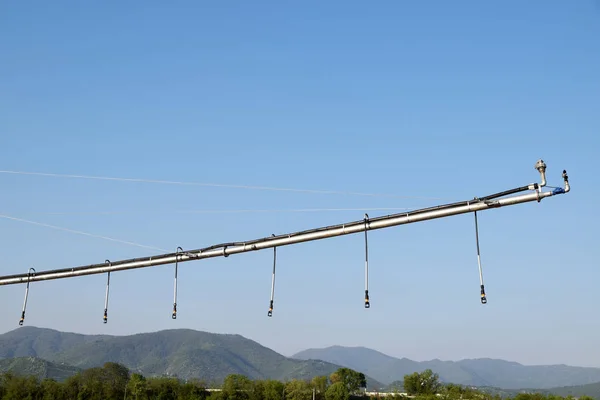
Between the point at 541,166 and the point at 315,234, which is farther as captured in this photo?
the point at 315,234

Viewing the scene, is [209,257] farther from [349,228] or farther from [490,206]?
[490,206]

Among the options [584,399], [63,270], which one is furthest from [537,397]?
[63,270]

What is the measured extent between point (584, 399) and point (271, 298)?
160 metres

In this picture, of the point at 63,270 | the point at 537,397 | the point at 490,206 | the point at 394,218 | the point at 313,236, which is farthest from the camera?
the point at 537,397

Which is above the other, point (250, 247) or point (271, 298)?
point (250, 247)

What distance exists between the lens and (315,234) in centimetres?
3425

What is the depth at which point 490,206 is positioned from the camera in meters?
28.9

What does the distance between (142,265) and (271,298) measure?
9.88 metres

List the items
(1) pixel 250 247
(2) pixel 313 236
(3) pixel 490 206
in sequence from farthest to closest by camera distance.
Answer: (1) pixel 250 247, (2) pixel 313 236, (3) pixel 490 206

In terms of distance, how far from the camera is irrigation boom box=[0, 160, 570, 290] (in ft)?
91.6

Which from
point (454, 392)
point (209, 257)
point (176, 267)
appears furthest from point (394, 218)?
point (454, 392)

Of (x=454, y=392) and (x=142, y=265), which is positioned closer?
(x=142, y=265)

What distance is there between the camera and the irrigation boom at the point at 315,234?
27922mm

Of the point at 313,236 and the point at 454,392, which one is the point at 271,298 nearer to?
the point at 313,236
